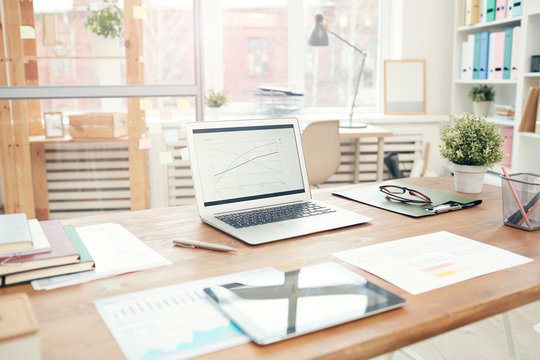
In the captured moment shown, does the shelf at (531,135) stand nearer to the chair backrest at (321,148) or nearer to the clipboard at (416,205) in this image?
the chair backrest at (321,148)

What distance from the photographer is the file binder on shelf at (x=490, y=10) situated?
3449 millimetres

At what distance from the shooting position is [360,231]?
1250 millimetres

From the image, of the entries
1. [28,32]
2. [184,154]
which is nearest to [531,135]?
[184,154]

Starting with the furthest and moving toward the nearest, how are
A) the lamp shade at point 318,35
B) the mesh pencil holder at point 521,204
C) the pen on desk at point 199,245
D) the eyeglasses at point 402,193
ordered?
1. the lamp shade at point 318,35
2. the eyeglasses at point 402,193
3. the mesh pencil holder at point 521,204
4. the pen on desk at point 199,245

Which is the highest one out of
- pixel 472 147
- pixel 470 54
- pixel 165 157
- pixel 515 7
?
pixel 515 7

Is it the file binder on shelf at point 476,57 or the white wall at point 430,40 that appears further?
the white wall at point 430,40

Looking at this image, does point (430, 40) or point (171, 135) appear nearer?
point (171, 135)

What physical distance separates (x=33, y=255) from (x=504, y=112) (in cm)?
330

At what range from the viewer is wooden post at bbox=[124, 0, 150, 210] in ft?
10.2

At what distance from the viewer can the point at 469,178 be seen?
5.33ft

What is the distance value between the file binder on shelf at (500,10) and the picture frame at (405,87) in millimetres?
732

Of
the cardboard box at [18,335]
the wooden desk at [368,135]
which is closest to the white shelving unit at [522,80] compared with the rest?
the wooden desk at [368,135]

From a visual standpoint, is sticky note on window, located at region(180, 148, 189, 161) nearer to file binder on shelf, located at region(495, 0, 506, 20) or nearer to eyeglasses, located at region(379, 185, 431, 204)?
eyeglasses, located at region(379, 185, 431, 204)

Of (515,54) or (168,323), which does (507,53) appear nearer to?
(515,54)
